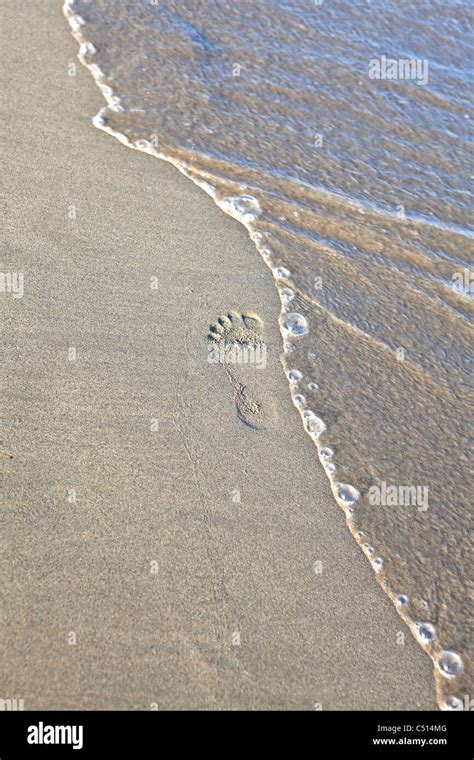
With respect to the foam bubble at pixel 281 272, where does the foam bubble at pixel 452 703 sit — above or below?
below

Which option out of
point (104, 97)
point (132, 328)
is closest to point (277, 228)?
point (132, 328)

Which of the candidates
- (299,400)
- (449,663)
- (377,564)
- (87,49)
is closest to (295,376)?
(299,400)

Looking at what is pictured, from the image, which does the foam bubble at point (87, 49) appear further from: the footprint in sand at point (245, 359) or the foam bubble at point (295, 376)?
the foam bubble at point (295, 376)

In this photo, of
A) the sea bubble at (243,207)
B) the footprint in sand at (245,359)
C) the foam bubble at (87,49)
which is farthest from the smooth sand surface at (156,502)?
the foam bubble at (87,49)
